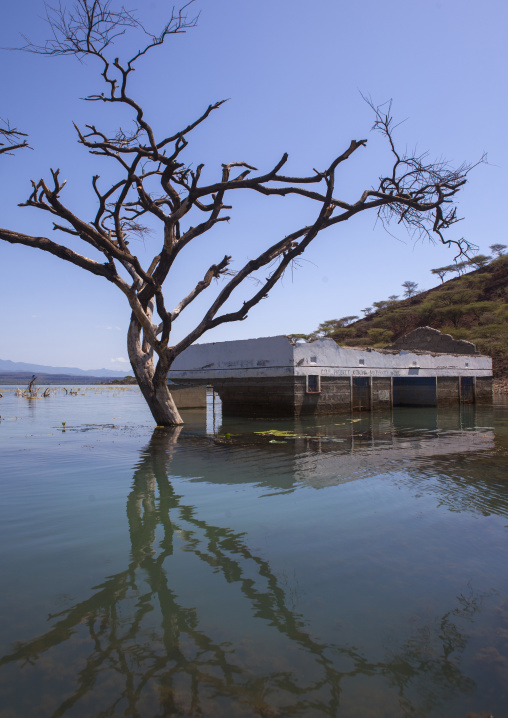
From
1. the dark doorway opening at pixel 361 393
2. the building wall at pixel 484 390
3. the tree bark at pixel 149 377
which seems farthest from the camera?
the building wall at pixel 484 390

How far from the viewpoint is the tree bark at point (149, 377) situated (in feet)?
45.9

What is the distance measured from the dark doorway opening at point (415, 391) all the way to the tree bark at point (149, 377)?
47.6 feet

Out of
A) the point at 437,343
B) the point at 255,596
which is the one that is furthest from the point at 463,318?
the point at 255,596

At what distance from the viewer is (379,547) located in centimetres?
402

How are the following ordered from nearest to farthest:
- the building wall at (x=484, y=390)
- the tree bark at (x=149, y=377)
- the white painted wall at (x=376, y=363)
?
the tree bark at (x=149, y=377), the white painted wall at (x=376, y=363), the building wall at (x=484, y=390)

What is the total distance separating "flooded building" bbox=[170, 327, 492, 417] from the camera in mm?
18766

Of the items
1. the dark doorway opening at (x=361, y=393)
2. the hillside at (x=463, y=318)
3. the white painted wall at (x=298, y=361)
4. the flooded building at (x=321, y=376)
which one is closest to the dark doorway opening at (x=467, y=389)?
the flooded building at (x=321, y=376)

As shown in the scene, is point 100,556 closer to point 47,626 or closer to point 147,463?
point 47,626

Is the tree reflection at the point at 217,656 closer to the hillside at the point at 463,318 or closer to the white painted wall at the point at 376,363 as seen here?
the white painted wall at the point at 376,363

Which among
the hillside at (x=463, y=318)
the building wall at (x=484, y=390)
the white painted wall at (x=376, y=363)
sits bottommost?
the building wall at (x=484, y=390)

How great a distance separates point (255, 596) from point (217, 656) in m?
0.69

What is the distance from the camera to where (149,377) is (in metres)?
14.0

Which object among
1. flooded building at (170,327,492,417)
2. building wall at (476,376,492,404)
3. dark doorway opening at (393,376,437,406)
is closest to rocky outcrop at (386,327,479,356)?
flooded building at (170,327,492,417)

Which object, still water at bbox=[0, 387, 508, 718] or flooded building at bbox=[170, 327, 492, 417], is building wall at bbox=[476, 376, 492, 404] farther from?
still water at bbox=[0, 387, 508, 718]
